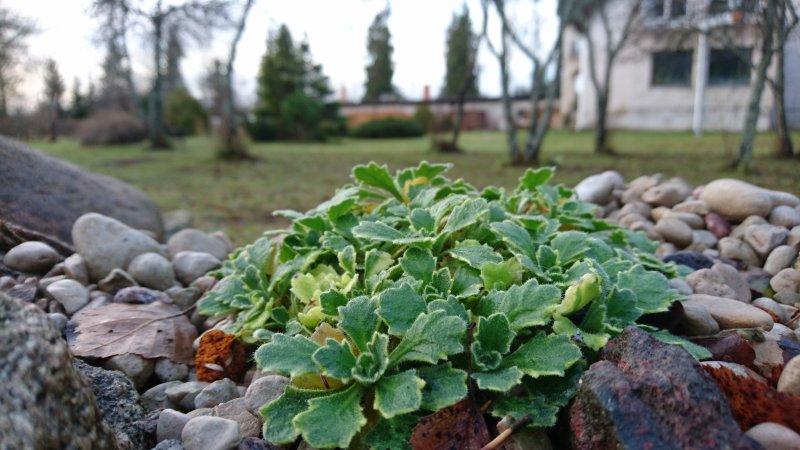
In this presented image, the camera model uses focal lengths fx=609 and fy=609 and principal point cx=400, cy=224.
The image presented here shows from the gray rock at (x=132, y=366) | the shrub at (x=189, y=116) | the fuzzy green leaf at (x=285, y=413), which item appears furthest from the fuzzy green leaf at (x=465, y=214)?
the shrub at (x=189, y=116)

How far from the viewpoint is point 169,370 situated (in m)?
2.01

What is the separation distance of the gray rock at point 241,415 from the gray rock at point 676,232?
2270 millimetres

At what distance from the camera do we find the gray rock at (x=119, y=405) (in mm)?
1498

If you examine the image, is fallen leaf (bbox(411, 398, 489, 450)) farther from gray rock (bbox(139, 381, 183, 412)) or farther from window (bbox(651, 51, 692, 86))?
window (bbox(651, 51, 692, 86))

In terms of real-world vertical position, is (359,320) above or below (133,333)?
above

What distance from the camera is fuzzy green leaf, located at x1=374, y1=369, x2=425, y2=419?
1315mm

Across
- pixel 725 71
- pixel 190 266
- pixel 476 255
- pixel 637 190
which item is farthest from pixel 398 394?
pixel 725 71

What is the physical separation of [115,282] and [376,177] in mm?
1149

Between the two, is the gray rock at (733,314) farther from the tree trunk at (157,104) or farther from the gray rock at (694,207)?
the tree trunk at (157,104)

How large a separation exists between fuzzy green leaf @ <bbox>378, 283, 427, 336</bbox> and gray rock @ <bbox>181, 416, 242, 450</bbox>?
1.48 ft

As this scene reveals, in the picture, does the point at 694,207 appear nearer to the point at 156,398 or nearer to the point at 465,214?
the point at 465,214

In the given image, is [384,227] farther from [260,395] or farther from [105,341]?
[105,341]

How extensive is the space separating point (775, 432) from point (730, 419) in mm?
136

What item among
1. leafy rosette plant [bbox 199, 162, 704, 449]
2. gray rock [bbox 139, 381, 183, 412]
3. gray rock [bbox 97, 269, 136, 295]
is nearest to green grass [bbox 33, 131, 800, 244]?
gray rock [bbox 97, 269, 136, 295]
